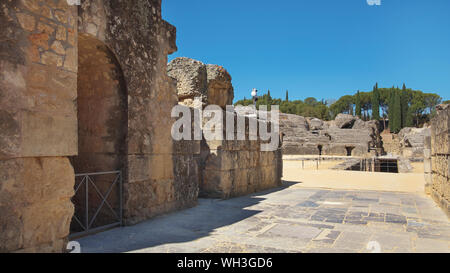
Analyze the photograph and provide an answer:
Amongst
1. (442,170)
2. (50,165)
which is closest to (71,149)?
(50,165)

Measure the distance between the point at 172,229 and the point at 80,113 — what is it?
2456mm

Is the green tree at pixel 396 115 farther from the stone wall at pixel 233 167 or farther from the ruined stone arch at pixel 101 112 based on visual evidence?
the ruined stone arch at pixel 101 112

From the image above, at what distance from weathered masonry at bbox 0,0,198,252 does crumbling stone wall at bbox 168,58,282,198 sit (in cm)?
101

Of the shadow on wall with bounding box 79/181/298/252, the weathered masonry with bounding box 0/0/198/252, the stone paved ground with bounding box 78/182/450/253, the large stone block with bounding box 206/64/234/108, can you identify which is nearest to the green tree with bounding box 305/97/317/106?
the large stone block with bounding box 206/64/234/108

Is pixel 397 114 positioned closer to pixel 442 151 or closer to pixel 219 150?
pixel 442 151

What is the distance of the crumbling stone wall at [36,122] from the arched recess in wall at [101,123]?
4.49 feet

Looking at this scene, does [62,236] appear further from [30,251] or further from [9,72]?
[9,72]

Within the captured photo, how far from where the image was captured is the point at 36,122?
320 cm

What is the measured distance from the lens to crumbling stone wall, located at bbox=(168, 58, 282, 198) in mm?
7609

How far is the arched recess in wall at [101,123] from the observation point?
502cm

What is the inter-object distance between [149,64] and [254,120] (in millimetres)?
4203

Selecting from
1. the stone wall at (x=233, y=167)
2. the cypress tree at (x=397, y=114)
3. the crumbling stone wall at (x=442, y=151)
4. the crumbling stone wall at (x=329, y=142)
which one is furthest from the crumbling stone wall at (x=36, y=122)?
the cypress tree at (x=397, y=114)

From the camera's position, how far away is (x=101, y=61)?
493 centimetres

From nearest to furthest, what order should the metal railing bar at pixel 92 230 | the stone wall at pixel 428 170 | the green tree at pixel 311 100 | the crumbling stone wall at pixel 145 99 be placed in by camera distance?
the metal railing bar at pixel 92 230 → the crumbling stone wall at pixel 145 99 → the stone wall at pixel 428 170 → the green tree at pixel 311 100
